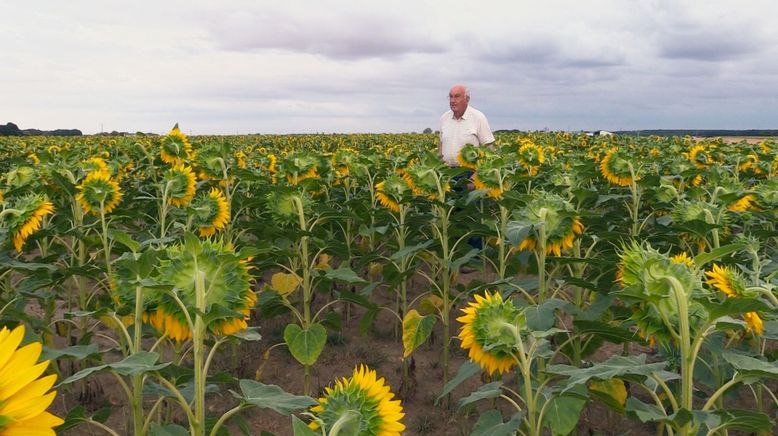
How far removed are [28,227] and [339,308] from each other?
275cm

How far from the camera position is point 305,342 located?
10.3ft

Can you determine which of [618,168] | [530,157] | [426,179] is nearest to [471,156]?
[530,157]

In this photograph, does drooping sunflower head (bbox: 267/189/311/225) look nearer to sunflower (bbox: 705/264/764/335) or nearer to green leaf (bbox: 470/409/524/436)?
green leaf (bbox: 470/409/524/436)

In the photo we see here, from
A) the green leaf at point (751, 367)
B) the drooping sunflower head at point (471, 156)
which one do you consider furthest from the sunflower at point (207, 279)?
the drooping sunflower head at point (471, 156)

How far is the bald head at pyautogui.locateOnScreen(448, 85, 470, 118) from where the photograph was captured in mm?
6672

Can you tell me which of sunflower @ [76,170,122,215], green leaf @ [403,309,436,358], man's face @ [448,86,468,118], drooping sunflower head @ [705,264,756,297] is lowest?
green leaf @ [403,309,436,358]

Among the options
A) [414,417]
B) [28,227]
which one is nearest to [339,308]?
[414,417]

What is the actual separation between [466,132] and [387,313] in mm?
2401

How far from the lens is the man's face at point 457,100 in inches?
263

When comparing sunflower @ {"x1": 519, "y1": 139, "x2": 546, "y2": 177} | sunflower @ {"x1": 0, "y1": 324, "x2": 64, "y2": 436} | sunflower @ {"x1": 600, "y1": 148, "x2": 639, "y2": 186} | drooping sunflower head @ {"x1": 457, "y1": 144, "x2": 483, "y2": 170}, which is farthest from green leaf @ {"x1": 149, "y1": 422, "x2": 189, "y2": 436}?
sunflower @ {"x1": 519, "y1": 139, "x2": 546, "y2": 177}

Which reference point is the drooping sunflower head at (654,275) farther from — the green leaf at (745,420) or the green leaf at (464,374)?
the green leaf at (464,374)

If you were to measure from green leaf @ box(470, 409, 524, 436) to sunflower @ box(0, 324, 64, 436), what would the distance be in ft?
4.61

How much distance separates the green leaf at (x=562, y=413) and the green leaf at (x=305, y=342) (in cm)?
148

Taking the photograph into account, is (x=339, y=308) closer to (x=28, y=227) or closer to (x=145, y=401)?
(x=145, y=401)
